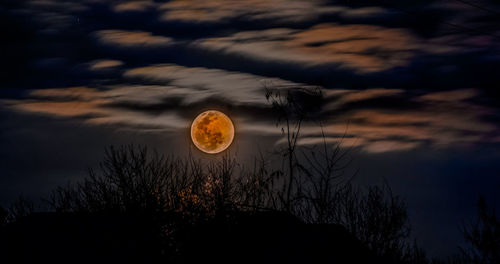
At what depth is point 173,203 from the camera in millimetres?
31062

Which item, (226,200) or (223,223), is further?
(223,223)

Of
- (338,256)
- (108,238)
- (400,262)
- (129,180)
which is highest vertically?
(129,180)

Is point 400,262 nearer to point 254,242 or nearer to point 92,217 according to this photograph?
point 254,242

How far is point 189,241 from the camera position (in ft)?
98.5

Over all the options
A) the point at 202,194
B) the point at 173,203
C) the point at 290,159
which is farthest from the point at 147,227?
the point at 290,159

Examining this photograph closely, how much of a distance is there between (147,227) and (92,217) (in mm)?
3724

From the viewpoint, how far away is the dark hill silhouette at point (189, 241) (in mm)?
26547

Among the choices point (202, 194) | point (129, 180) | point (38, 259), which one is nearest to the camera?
point (38, 259)

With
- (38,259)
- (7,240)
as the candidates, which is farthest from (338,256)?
(7,240)

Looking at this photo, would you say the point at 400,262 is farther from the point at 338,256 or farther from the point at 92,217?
the point at 92,217

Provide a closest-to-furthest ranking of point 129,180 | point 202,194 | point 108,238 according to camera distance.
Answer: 1. point 108,238
2. point 202,194
3. point 129,180

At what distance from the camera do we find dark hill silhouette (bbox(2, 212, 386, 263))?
26.5 m

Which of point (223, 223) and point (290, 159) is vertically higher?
point (290, 159)

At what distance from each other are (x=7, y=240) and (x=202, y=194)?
427 inches
